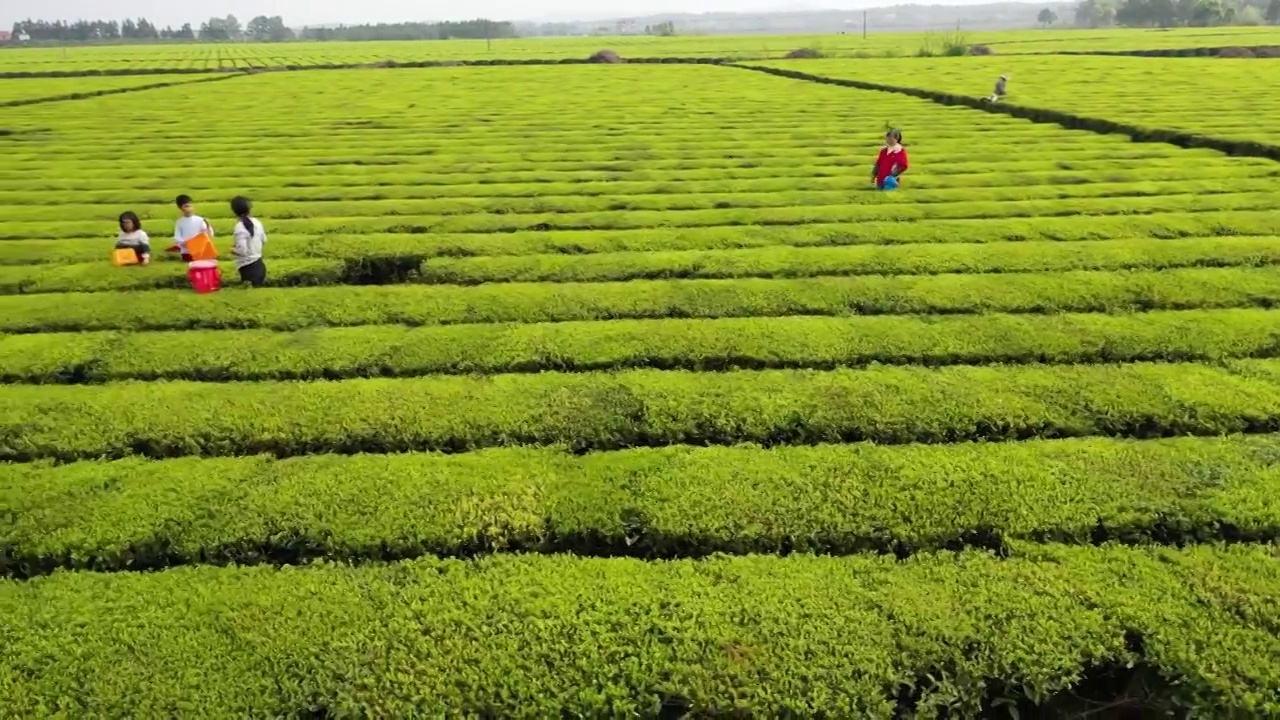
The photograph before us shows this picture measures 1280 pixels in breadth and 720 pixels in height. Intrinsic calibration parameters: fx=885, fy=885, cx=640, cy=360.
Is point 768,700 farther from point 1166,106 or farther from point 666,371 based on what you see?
point 1166,106

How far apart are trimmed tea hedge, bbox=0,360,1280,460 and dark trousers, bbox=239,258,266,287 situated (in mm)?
4105

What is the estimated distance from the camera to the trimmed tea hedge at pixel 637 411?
9406mm

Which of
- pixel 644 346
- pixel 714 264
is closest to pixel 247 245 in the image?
pixel 644 346

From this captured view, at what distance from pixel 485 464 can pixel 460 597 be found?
2.04m

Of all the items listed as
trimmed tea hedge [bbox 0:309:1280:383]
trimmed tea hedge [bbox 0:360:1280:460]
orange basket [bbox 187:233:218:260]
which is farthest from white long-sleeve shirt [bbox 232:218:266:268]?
trimmed tea hedge [bbox 0:360:1280:460]

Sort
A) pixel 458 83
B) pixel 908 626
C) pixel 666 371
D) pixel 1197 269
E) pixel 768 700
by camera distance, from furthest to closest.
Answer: pixel 458 83 < pixel 1197 269 < pixel 666 371 < pixel 908 626 < pixel 768 700

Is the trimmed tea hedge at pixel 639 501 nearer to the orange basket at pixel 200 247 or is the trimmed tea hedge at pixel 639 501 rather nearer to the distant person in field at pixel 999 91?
the orange basket at pixel 200 247

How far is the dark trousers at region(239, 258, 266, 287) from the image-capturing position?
14.4 m

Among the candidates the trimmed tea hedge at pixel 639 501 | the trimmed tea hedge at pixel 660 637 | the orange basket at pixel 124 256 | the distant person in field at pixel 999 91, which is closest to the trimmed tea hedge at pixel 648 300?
the orange basket at pixel 124 256

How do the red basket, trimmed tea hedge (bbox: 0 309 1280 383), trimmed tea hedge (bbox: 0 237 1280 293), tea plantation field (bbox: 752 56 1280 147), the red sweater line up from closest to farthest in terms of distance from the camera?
trimmed tea hedge (bbox: 0 309 1280 383) < the red basket < trimmed tea hedge (bbox: 0 237 1280 293) < the red sweater < tea plantation field (bbox: 752 56 1280 147)

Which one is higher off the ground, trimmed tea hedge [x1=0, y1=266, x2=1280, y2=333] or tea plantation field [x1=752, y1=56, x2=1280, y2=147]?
tea plantation field [x1=752, y1=56, x2=1280, y2=147]

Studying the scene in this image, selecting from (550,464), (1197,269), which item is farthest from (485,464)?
(1197,269)

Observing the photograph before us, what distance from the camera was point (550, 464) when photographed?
28.7 ft

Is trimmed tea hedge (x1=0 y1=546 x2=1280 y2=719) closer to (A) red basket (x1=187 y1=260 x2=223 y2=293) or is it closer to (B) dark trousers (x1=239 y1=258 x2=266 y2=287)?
(A) red basket (x1=187 y1=260 x2=223 y2=293)
